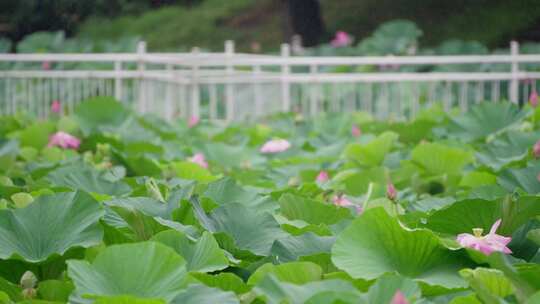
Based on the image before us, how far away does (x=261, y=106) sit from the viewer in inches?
378

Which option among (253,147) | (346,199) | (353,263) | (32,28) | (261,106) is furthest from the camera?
(32,28)

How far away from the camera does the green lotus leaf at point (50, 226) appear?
2.13 m

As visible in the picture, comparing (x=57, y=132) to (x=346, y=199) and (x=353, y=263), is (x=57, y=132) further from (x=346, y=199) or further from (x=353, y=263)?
(x=353, y=263)

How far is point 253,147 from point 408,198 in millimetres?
1724

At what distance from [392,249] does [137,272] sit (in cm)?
44

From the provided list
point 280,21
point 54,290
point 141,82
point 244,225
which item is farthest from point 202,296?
point 280,21

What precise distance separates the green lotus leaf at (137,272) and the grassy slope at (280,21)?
16.7 meters

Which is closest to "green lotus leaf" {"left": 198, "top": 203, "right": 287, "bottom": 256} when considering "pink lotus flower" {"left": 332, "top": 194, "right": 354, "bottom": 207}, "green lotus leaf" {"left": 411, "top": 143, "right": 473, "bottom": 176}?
"pink lotus flower" {"left": 332, "top": 194, "right": 354, "bottom": 207}

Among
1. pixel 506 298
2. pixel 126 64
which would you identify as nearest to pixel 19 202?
pixel 506 298

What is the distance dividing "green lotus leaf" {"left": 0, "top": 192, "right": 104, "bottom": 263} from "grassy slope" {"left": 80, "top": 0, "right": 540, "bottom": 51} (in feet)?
53.7

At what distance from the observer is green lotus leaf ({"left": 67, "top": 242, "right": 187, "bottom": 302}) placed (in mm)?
1775

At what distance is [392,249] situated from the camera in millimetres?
2000

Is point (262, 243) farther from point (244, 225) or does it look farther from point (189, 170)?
point (189, 170)

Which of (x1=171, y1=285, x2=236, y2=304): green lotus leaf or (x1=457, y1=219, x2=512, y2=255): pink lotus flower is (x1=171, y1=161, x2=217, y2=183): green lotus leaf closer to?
(x1=457, y1=219, x2=512, y2=255): pink lotus flower
